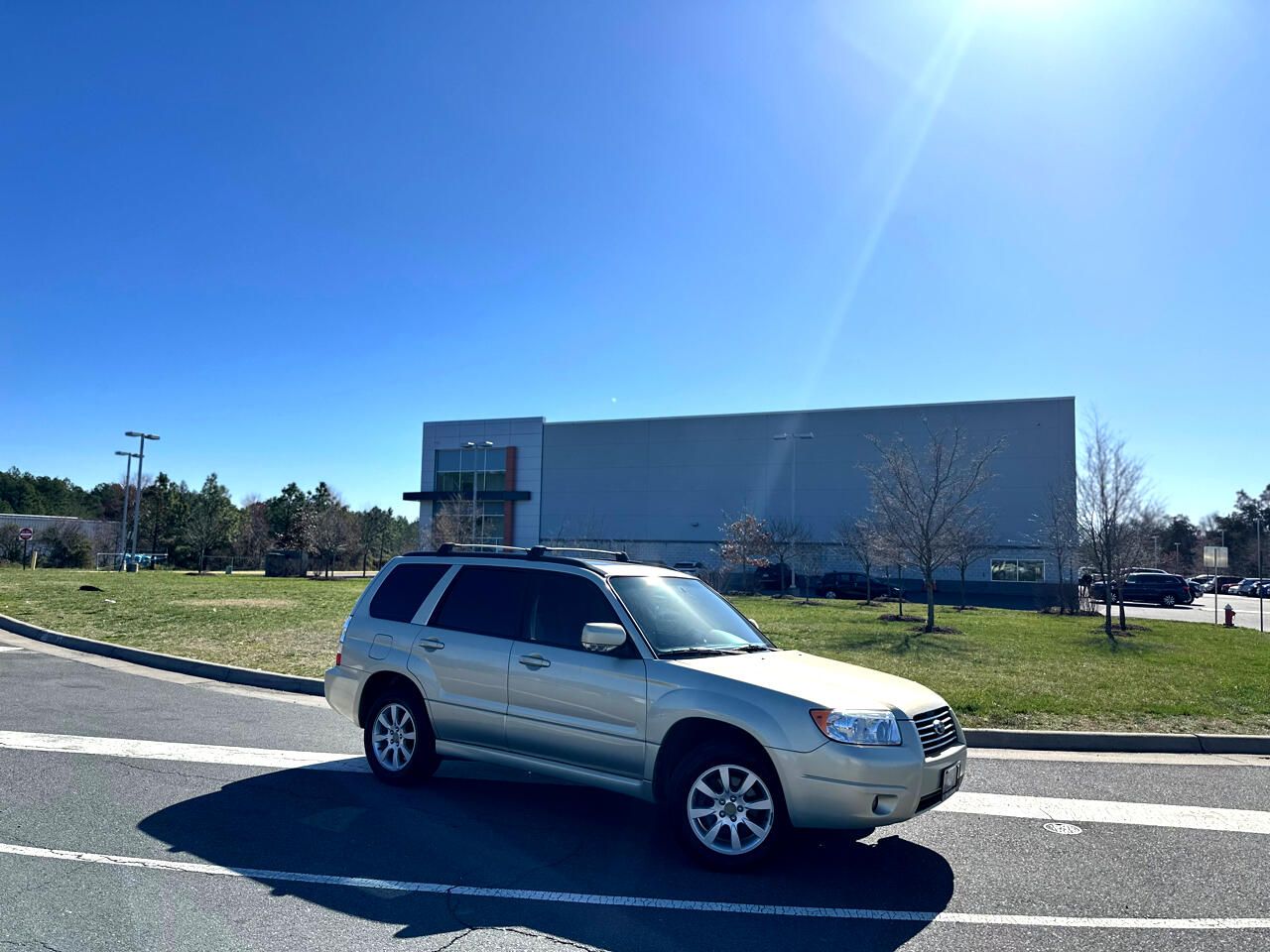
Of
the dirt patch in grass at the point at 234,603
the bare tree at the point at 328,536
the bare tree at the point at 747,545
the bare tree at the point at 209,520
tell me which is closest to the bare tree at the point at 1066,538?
the bare tree at the point at 747,545

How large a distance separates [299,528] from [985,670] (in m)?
62.9

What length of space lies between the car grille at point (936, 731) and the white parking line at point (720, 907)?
0.89 meters

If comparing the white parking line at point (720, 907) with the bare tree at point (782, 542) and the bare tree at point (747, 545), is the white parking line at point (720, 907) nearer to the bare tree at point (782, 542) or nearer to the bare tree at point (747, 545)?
the bare tree at point (747, 545)

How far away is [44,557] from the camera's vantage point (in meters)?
55.3

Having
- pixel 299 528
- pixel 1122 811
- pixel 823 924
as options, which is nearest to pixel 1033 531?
pixel 1122 811

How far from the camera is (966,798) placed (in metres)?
6.69

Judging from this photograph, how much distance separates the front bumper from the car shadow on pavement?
385mm

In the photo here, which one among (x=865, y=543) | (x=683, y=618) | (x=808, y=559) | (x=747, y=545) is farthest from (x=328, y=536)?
(x=683, y=618)

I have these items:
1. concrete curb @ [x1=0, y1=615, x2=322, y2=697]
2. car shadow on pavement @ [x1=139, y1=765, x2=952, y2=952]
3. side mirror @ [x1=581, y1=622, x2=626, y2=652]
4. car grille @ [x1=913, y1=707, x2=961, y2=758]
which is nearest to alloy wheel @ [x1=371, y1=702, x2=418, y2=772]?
car shadow on pavement @ [x1=139, y1=765, x2=952, y2=952]

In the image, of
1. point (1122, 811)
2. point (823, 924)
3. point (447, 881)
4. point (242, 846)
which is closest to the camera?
point (823, 924)

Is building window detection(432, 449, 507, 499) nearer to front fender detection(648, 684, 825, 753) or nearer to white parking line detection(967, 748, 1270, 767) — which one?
white parking line detection(967, 748, 1270, 767)

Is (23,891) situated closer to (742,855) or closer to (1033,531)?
(742,855)

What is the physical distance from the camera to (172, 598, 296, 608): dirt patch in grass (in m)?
22.7

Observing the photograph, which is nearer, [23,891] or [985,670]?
[23,891]
